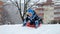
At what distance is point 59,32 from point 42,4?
153 cm

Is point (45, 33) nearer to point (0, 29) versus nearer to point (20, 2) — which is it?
point (0, 29)

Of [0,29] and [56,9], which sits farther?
[56,9]

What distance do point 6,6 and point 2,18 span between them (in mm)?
347

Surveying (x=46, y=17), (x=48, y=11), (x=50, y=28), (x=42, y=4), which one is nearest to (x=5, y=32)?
(x=50, y=28)

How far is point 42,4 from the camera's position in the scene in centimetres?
363

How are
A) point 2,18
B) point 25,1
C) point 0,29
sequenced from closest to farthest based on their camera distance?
point 0,29
point 2,18
point 25,1

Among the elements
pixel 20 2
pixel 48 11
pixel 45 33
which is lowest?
pixel 45 33

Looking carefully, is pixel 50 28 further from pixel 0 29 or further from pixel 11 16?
pixel 11 16

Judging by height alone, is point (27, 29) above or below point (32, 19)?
below

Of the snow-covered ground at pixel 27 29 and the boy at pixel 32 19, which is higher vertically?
the boy at pixel 32 19

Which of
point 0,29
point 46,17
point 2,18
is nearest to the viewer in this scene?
point 0,29

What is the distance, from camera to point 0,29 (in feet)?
7.17

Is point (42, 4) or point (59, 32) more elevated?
point (42, 4)

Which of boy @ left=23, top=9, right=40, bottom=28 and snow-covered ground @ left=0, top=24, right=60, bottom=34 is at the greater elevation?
boy @ left=23, top=9, right=40, bottom=28
